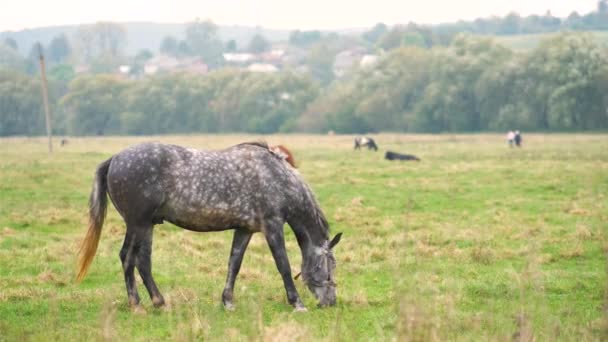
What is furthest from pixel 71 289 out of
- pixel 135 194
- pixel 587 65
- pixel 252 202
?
pixel 587 65

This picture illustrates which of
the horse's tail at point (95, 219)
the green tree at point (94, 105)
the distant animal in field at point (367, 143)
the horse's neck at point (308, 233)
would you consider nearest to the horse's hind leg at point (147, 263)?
the horse's tail at point (95, 219)

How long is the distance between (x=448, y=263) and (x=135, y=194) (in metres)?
5.54

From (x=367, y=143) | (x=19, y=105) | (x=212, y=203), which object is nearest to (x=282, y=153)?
(x=212, y=203)

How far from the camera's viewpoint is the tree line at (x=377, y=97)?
69312mm

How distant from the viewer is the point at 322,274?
392 inches

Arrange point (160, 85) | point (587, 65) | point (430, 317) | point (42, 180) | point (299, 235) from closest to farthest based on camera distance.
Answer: point (430, 317) < point (299, 235) < point (42, 180) < point (587, 65) < point (160, 85)

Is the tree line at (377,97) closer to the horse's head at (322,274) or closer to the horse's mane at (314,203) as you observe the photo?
the horse's mane at (314,203)

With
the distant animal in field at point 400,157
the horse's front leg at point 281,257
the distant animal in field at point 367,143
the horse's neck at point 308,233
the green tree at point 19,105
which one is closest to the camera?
the horse's front leg at point 281,257

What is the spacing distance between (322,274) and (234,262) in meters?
1.08

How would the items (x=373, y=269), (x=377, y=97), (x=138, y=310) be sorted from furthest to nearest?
(x=377, y=97) → (x=373, y=269) → (x=138, y=310)

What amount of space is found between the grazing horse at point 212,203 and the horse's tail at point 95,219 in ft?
0.04

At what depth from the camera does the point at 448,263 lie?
12.8 meters

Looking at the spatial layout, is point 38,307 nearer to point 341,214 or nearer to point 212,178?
point 212,178

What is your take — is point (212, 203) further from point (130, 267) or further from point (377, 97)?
point (377, 97)
